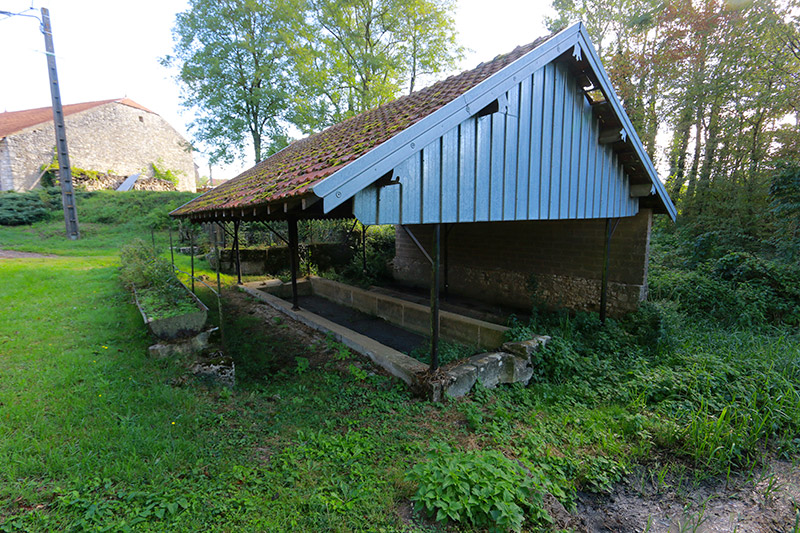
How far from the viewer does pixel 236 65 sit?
734 inches

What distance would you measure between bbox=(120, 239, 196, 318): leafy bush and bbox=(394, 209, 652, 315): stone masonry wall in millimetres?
6453

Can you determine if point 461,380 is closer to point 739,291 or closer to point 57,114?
point 739,291

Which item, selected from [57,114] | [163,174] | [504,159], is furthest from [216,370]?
[163,174]

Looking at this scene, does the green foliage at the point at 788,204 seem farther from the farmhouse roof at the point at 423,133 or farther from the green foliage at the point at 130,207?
the green foliage at the point at 130,207

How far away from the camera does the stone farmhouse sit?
23.3m

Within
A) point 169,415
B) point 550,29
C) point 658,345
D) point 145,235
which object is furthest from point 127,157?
point 658,345

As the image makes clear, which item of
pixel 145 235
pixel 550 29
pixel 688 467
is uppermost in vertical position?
pixel 550 29

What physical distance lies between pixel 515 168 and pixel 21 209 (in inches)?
977

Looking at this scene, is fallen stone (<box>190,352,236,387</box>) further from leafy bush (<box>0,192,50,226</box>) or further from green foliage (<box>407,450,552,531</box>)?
leafy bush (<box>0,192,50,226</box>)

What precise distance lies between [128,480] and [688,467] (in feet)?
15.7

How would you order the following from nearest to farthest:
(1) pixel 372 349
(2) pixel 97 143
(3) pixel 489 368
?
(3) pixel 489 368
(1) pixel 372 349
(2) pixel 97 143

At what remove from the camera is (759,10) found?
1004cm

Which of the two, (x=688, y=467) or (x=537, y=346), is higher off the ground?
(x=537, y=346)

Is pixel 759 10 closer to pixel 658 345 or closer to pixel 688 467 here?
pixel 658 345
